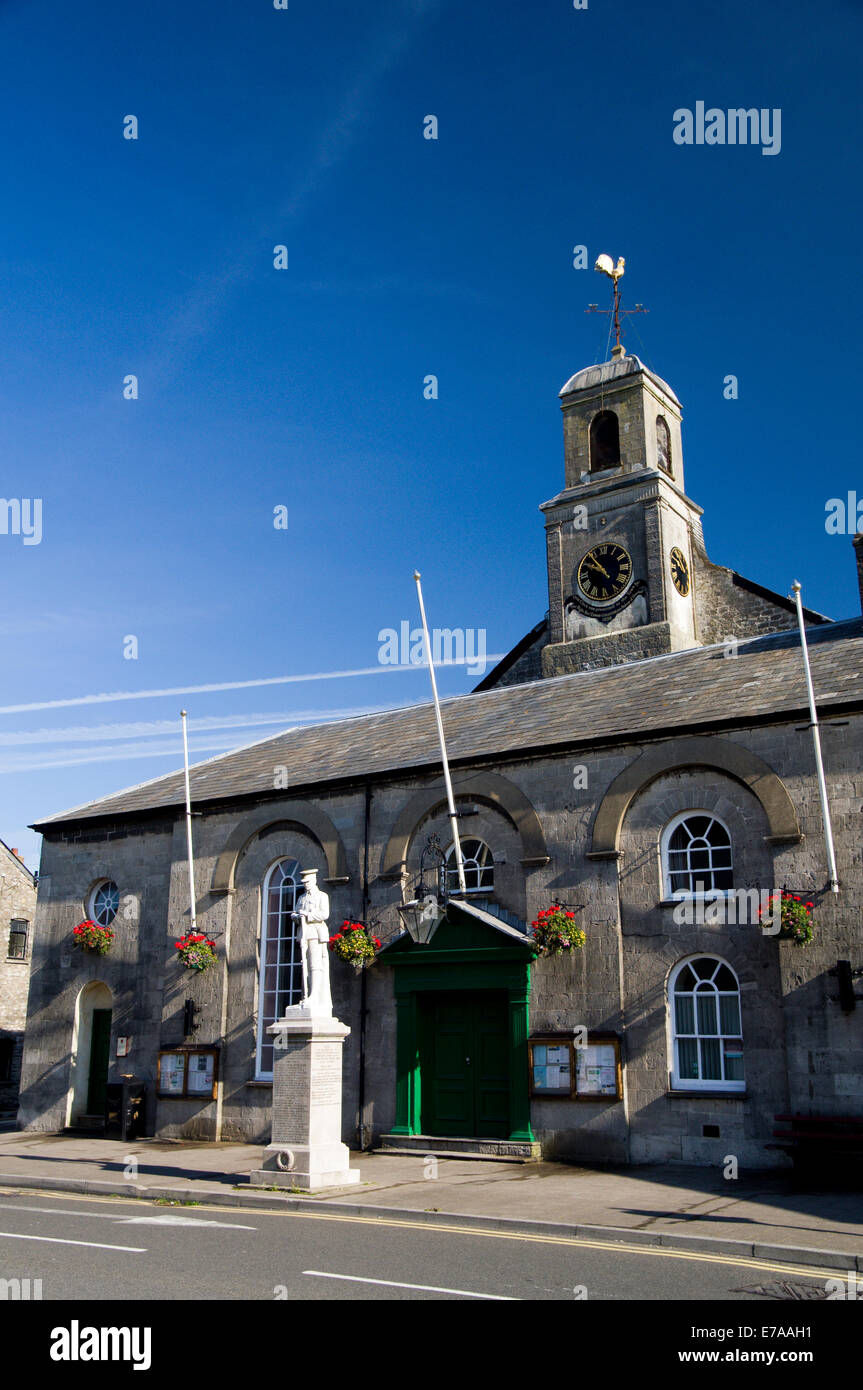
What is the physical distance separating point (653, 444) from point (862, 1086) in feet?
69.6

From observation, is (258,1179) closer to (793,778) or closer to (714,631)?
(793,778)

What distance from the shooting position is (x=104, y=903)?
2394 cm

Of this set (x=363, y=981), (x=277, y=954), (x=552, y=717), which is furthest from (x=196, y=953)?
(x=552, y=717)

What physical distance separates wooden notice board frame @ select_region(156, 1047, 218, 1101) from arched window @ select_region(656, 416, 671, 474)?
20481mm

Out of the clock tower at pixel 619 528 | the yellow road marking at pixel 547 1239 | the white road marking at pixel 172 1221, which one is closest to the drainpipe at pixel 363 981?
the yellow road marking at pixel 547 1239

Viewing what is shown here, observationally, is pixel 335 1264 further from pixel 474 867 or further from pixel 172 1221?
pixel 474 867

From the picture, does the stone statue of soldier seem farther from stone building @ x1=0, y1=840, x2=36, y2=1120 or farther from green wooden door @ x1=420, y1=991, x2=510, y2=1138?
stone building @ x1=0, y1=840, x2=36, y2=1120

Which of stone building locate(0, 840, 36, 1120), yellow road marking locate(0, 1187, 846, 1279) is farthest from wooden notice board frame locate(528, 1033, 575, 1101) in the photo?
stone building locate(0, 840, 36, 1120)

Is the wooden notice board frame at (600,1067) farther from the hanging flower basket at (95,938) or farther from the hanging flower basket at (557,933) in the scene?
the hanging flower basket at (95,938)

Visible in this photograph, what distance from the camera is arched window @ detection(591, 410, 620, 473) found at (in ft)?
107

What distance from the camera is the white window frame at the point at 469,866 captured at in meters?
19.0

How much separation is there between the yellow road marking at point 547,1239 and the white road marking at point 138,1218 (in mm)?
678

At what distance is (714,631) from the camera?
30625 mm

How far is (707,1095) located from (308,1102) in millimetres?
5584
